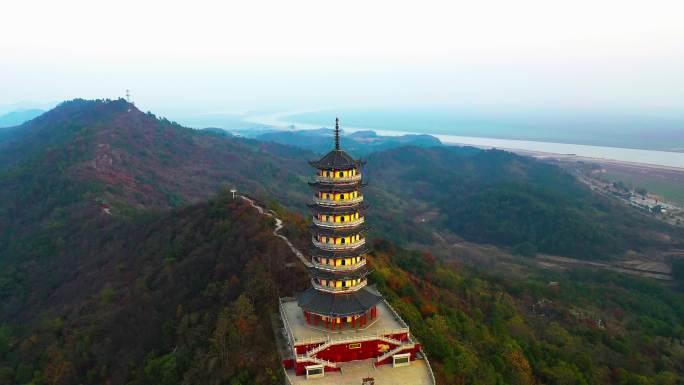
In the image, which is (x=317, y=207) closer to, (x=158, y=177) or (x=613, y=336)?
(x=613, y=336)

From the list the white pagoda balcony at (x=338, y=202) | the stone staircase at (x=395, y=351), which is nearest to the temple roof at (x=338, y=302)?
the stone staircase at (x=395, y=351)

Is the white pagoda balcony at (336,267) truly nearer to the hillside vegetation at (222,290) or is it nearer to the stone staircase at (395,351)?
the stone staircase at (395,351)

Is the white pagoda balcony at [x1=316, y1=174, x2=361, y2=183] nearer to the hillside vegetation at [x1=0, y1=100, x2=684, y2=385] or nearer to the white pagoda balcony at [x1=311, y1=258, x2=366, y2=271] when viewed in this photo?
the white pagoda balcony at [x1=311, y1=258, x2=366, y2=271]

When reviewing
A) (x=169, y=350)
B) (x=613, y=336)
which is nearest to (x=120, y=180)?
(x=169, y=350)

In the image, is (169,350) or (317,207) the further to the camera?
(169,350)

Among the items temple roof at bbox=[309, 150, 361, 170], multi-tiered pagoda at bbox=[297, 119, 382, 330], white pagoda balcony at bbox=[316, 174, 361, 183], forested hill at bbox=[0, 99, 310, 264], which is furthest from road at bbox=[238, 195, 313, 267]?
forested hill at bbox=[0, 99, 310, 264]

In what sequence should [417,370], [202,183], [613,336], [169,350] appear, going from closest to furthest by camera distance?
[417,370] < [169,350] < [613,336] < [202,183]

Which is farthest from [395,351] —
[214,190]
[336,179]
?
[214,190]

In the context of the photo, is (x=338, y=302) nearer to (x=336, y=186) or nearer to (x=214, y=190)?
(x=336, y=186)
